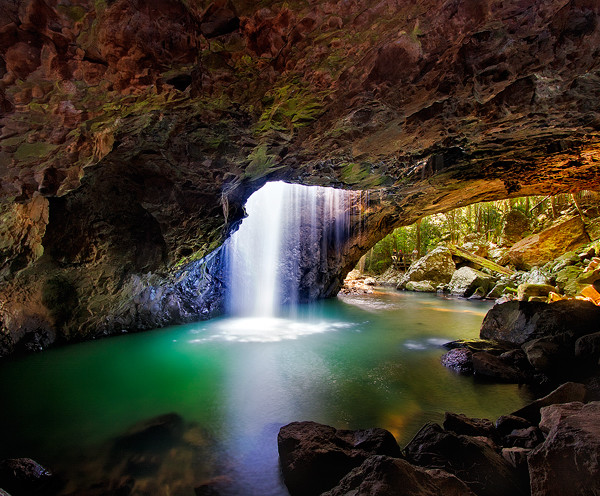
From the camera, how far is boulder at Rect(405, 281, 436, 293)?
2043 cm

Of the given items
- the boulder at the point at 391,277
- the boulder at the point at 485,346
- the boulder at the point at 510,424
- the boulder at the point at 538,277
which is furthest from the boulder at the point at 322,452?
the boulder at the point at 391,277

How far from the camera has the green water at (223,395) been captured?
3189 millimetres

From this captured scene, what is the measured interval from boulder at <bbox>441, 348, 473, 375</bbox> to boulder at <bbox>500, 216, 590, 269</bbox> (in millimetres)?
14118

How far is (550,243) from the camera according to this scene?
56.0 feet

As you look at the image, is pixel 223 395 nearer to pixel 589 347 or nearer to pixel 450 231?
pixel 589 347

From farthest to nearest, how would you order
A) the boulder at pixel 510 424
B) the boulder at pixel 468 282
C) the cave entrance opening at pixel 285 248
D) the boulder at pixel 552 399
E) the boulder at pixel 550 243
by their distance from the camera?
the boulder at pixel 468 282 < the boulder at pixel 550 243 < the cave entrance opening at pixel 285 248 < the boulder at pixel 552 399 < the boulder at pixel 510 424

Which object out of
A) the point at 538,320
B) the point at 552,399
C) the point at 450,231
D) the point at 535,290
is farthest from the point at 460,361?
the point at 450,231

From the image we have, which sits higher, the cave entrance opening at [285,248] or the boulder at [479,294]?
the cave entrance opening at [285,248]

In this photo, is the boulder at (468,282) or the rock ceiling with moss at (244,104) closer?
the rock ceiling with moss at (244,104)

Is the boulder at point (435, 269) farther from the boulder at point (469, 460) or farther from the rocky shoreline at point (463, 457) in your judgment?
the boulder at point (469, 460)

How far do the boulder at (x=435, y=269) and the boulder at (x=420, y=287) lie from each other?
1.52 ft

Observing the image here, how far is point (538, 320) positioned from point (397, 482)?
6479 mm

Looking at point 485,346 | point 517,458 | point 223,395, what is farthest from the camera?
point 485,346

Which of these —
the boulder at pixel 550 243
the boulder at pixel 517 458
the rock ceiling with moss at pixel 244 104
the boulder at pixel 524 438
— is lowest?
the boulder at pixel 524 438
